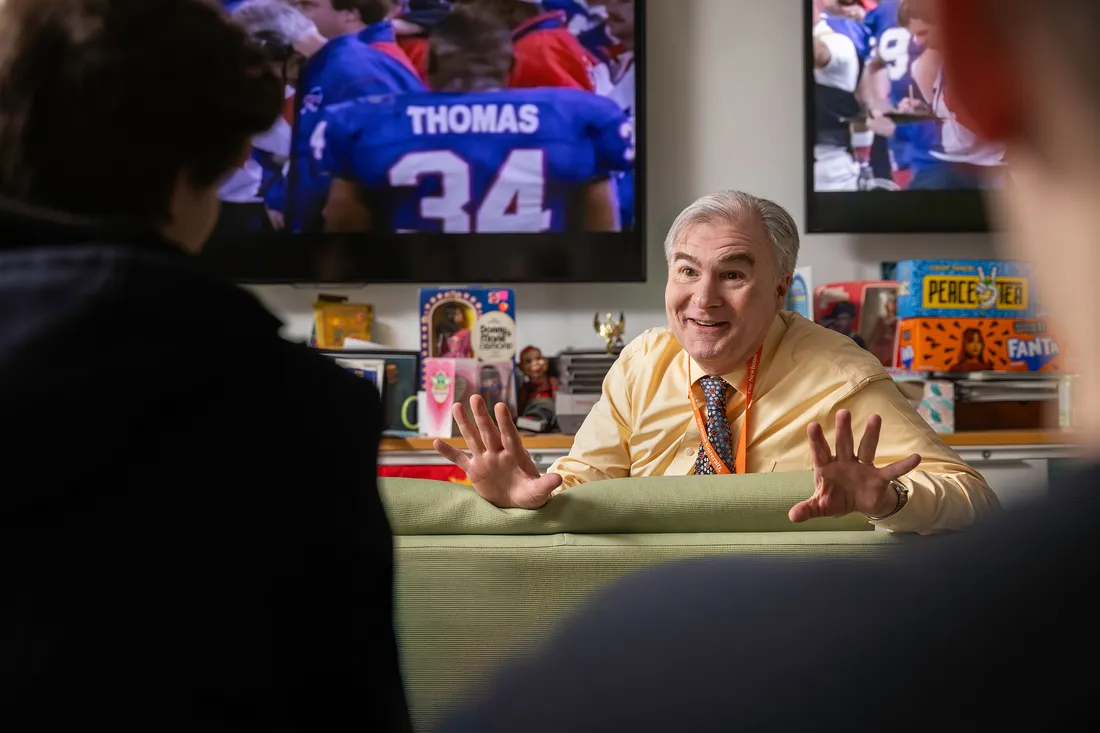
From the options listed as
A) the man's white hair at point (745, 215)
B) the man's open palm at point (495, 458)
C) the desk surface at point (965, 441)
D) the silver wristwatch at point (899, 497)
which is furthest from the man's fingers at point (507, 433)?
the desk surface at point (965, 441)

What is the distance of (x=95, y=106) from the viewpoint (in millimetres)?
688

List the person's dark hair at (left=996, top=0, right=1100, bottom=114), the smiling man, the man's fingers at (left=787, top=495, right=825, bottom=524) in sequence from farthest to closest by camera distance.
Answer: the smiling man
the man's fingers at (left=787, top=495, right=825, bottom=524)
the person's dark hair at (left=996, top=0, right=1100, bottom=114)

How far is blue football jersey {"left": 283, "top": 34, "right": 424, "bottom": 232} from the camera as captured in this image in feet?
11.8

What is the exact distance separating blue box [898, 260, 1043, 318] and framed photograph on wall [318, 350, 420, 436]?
5.73 ft

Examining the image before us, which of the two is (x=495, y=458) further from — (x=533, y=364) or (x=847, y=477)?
(x=533, y=364)

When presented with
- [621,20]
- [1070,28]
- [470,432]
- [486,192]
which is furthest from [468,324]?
[1070,28]

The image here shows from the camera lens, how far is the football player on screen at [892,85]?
140 inches

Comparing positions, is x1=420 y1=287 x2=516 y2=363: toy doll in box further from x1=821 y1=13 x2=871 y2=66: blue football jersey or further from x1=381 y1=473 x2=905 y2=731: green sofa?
x1=381 y1=473 x2=905 y2=731: green sofa

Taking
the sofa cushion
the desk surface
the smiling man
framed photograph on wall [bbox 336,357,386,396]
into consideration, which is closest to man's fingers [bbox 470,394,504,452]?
the sofa cushion

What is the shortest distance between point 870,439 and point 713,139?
2.52 meters

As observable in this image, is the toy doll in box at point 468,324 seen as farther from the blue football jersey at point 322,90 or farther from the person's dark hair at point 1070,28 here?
the person's dark hair at point 1070,28

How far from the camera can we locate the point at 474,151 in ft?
11.9

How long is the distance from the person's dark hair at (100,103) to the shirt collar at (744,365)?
5.39ft

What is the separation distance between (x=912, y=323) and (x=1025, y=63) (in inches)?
128
